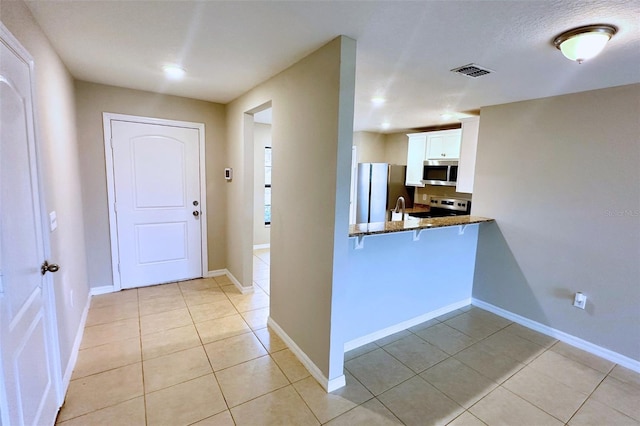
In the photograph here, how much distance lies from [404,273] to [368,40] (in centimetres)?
201

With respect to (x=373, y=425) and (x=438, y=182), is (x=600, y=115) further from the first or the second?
(x=373, y=425)

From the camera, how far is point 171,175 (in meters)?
3.76

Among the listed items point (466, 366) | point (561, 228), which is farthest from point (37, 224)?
point (561, 228)

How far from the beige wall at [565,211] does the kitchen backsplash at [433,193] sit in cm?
152

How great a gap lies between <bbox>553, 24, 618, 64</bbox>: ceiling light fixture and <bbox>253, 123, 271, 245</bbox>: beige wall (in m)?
4.41

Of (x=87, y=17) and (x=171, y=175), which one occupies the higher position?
(x=87, y=17)

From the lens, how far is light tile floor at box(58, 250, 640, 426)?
190cm

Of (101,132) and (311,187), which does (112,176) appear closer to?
(101,132)

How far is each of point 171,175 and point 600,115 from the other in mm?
4439

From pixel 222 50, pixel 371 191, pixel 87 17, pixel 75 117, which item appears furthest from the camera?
pixel 371 191

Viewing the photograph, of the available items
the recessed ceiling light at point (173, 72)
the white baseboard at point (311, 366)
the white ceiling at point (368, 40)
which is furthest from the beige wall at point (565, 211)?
the recessed ceiling light at point (173, 72)

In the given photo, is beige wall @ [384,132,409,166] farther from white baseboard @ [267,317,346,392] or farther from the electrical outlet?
white baseboard @ [267,317,346,392]

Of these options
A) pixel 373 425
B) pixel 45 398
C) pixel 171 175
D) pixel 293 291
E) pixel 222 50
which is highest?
pixel 222 50

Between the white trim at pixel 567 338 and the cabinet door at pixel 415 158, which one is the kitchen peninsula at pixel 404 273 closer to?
the white trim at pixel 567 338
